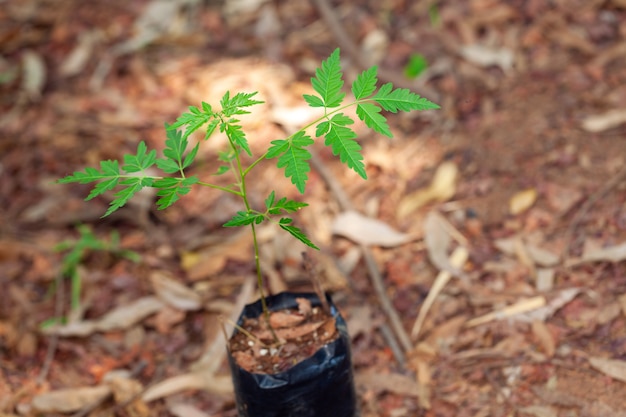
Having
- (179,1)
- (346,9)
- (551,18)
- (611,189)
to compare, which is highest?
(179,1)

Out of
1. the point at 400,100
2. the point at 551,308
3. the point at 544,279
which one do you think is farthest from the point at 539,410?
the point at 400,100

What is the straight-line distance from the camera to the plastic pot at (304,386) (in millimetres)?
2002

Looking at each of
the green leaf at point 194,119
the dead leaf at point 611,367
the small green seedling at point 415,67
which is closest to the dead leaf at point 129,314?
the green leaf at point 194,119

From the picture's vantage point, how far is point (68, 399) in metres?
2.59

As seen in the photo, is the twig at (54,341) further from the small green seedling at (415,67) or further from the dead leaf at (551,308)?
the small green seedling at (415,67)

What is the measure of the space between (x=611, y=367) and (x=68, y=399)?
190 cm

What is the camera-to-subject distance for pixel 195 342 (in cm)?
286

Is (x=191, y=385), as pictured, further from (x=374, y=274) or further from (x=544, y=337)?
(x=544, y=337)

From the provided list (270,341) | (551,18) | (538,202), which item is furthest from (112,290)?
(551,18)

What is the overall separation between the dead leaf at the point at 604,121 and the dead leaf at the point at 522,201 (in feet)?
1.52

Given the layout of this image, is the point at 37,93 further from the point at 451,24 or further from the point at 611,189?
the point at 611,189

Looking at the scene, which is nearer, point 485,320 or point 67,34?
point 485,320

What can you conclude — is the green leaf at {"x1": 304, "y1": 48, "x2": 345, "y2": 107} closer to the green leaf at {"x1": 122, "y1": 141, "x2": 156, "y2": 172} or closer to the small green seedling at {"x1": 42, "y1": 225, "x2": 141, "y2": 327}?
the green leaf at {"x1": 122, "y1": 141, "x2": 156, "y2": 172}

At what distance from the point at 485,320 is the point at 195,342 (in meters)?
1.15
